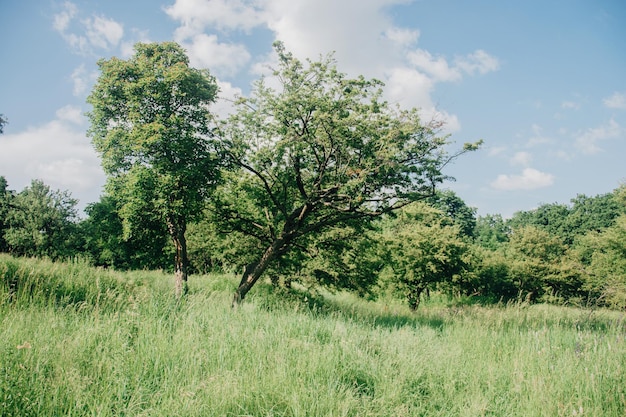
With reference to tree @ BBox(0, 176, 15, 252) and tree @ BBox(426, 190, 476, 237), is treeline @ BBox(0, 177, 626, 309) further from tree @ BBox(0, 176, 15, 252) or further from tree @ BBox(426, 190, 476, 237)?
tree @ BBox(426, 190, 476, 237)

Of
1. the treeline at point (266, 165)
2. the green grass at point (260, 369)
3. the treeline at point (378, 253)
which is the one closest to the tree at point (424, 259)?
the treeline at point (378, 253)

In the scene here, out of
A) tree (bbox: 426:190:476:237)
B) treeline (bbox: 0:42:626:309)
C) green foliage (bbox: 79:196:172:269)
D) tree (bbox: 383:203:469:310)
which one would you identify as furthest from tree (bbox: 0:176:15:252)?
tree (bbox: 426:190:476:237)

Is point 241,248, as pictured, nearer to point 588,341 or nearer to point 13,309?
point 13,309

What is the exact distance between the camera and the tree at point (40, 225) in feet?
117

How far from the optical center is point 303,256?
15.2m

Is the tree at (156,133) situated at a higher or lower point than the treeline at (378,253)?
higher

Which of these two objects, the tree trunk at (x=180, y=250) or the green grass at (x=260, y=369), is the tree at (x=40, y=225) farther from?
the green grass at (x=260, y=369)

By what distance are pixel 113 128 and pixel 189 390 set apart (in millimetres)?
12598

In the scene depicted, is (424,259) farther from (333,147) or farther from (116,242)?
(116,242)

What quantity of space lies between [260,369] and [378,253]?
16.9 metres

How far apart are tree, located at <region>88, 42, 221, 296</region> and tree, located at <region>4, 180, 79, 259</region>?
3068 centimetres

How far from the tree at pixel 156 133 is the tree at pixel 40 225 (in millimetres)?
30681

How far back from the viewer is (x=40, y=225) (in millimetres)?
36375

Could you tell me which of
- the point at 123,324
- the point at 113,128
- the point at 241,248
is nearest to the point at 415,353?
the point at 123,324
